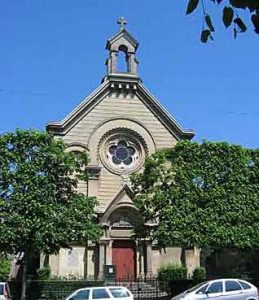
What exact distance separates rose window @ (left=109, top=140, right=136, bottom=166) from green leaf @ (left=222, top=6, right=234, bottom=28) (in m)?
35.9

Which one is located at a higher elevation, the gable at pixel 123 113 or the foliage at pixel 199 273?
the gable at pixel 123 113

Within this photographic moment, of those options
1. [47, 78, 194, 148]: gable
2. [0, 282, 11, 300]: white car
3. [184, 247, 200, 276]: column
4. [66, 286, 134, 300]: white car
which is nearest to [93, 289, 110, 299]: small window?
[66, 286, 134, 300]: white car

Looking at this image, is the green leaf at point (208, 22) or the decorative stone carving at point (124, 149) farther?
the decorative stone carving at point (124, 149)

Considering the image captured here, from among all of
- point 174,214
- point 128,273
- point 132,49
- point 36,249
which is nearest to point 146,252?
point 128,273

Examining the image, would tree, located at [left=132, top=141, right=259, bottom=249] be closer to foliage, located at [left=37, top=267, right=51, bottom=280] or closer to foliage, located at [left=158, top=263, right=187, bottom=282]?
foliage, located at [left=158, top=263, right=187, bottom=282]

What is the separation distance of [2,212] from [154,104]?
1796cm

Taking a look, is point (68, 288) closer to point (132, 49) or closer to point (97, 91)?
point (97, 91)

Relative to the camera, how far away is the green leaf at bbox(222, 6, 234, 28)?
5.10 meters

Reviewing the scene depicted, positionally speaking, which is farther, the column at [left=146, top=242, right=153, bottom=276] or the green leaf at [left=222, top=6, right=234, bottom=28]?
the column at [left=146, top=242, right=153, bottom=276]

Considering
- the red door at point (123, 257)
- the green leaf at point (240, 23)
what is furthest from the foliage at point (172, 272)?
the green leaf at point (240, 23)

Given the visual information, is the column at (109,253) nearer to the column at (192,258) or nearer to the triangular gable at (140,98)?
the column at (192,258)

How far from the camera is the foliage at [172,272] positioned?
115ft

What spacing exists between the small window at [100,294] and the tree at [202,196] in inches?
301

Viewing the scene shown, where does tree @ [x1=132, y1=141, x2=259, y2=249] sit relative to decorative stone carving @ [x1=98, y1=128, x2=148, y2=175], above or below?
below
